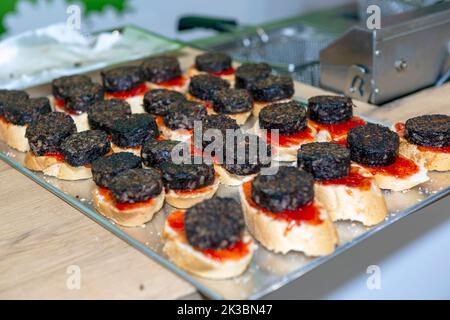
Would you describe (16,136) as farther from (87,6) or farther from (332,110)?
(87,6)

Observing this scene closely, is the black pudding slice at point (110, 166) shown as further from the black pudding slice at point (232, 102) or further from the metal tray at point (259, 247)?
the black pudding slice at point (232, 102)

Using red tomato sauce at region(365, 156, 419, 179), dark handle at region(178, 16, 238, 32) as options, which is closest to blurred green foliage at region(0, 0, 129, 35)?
dark handle at region(178, 16, 238, 32)

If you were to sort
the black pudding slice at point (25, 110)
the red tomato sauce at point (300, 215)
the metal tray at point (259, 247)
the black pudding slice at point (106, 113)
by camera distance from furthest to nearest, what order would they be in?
the black pudding slice at point (25, 110)
the black pudding slice at point (106, 113)
the red tomato sauce at point (300, 215)
the metal tray at point (259, 247)

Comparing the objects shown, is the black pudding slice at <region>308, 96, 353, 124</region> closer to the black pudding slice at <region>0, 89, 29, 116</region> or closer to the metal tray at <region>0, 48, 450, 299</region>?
the metal tray at <region>0, 48, 450, 299</region>

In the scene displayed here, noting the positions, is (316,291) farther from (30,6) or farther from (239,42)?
(30,6)

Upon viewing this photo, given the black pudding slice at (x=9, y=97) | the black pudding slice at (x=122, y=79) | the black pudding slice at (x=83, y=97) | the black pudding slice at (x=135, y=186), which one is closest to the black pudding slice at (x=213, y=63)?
the black pudding slice at (x=122, y=79)

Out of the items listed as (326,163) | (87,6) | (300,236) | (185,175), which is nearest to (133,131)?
(185,175)
